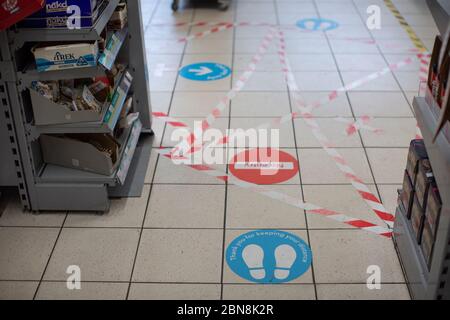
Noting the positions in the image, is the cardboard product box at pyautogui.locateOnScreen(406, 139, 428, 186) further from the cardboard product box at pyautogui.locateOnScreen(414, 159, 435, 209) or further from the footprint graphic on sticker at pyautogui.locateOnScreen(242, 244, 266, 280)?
the footprint graphic on sticker at pyautogui.locateOnScreen(242, 244, 266, 280)

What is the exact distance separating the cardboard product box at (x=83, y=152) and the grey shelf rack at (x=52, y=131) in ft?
0.13

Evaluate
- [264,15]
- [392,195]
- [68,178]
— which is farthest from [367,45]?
[68,178]

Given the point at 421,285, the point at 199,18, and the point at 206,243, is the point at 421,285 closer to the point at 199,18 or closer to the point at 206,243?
Result: the point at 206,243

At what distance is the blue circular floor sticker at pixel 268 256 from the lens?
318cm

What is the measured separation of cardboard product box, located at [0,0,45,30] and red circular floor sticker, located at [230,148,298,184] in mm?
1745

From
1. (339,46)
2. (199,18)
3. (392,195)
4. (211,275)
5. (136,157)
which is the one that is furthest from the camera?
(199,18)

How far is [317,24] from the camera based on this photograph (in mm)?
6867

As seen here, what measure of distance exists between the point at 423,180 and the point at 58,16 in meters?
2.00

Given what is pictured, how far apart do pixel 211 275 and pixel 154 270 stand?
1.02ft

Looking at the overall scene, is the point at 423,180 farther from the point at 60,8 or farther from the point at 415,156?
the point at 60,8

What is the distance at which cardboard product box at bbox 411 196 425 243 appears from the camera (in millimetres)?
2926

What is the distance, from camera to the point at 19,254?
11.0ft

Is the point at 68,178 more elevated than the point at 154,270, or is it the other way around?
the point at 68,178

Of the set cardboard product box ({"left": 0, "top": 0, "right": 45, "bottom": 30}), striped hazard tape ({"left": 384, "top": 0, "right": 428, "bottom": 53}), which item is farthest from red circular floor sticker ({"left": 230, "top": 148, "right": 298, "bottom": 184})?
striped hazard tape ({"left": 384, "top": 0, "right": 428, "bottom": 53})
